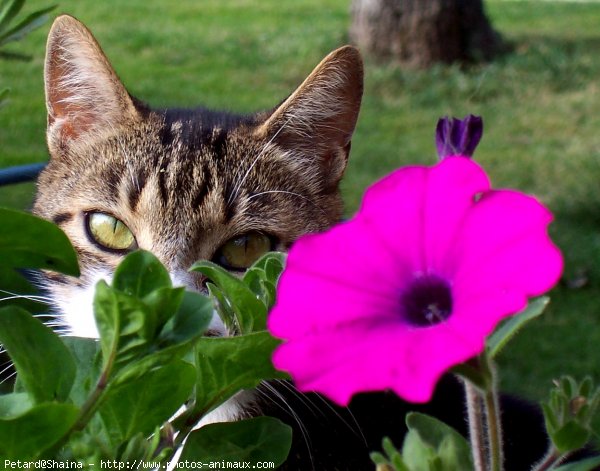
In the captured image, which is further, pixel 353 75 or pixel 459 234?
pixel 353 75

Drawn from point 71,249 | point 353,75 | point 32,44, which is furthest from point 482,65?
point 71,249

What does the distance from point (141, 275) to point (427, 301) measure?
161 mm

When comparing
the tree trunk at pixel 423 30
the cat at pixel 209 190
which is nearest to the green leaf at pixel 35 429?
the cat at pixel 209 190

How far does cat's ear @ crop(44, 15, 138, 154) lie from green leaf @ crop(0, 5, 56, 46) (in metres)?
0.44

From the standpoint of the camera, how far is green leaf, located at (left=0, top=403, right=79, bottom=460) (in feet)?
1.43

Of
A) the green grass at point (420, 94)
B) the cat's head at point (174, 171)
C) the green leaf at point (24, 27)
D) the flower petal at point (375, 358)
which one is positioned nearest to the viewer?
the flower petal at point (375, 358)

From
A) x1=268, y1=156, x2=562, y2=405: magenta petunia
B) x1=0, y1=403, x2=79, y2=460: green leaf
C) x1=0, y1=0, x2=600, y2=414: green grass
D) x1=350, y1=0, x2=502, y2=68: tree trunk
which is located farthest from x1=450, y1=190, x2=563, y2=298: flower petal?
x1=350, y1=0, x2=502, y2=68: tree trunk

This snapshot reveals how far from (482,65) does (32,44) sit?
2666 mm

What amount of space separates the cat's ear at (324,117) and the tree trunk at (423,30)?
12.4ft

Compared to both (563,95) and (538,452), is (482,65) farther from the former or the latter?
(538,452)

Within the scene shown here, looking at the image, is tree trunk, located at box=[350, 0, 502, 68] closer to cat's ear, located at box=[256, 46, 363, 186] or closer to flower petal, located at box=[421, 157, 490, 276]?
cat's ear, located at box=[256, 46, 363, 186]

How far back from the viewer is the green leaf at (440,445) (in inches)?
17.3

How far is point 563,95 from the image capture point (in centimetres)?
502

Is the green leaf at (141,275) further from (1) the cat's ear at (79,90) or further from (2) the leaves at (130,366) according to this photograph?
(1) the cat's ear at (79,90)
